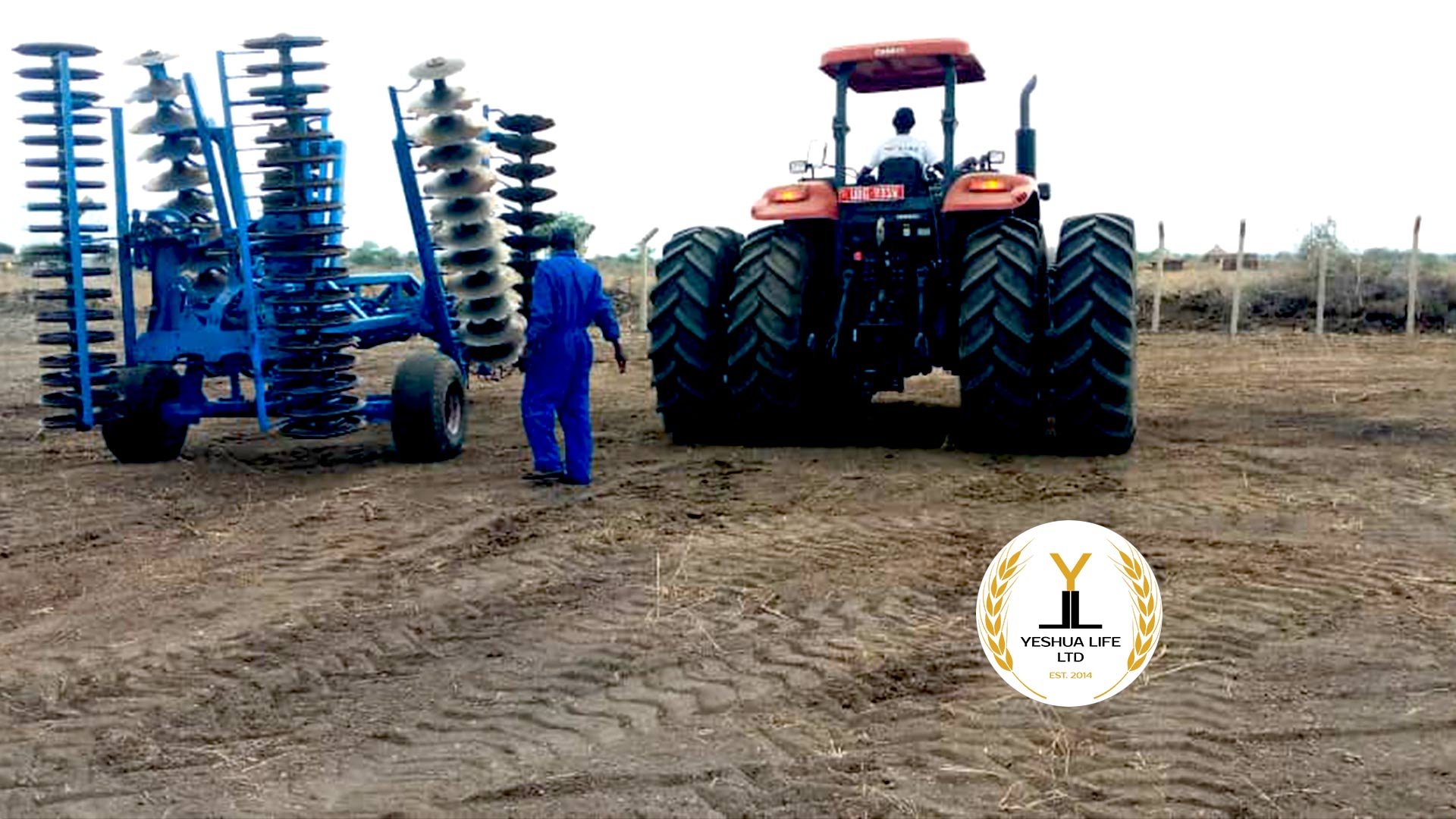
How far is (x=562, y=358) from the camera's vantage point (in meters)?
8.43

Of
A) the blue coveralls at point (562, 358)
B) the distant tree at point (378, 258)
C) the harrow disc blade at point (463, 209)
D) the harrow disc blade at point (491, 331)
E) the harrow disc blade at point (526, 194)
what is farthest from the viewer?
the distant tree at point (378, 258)

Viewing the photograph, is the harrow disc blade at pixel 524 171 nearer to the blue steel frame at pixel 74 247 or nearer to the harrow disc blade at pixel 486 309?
the harrow disc blade at pixel 486 309

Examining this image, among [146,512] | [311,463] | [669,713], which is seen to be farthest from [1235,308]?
[669,713]

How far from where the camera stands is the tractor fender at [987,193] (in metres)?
8.76

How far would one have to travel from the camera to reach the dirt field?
3873 mm

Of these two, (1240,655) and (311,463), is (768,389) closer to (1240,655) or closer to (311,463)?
(311,463)

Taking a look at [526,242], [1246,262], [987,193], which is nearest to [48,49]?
[526,242]

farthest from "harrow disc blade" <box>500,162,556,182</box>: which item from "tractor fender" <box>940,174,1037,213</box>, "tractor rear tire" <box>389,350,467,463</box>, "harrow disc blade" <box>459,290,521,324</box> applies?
"tractor fender" <box>940,174,1037,213</box>

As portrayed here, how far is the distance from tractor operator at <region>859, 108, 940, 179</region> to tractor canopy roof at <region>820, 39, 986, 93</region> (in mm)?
361

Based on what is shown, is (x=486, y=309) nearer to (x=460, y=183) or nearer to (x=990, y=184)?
(x=460, y=183)

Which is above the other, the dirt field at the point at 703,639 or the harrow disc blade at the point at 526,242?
the harrow disc blade at the point at 526,242

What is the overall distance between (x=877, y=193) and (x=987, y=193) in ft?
2.30

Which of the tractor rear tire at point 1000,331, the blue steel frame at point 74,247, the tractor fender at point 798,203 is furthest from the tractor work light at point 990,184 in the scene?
the blue steel frame at point 74,247

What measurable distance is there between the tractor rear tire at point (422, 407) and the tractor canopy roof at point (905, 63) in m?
3.28
